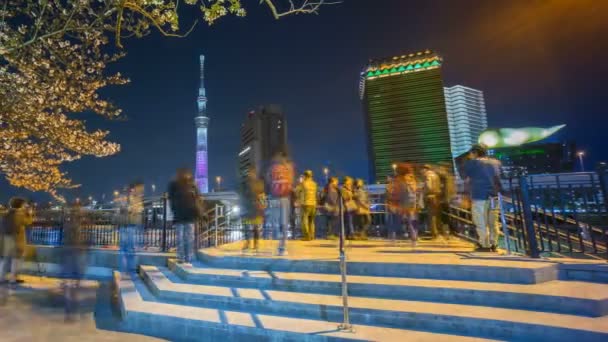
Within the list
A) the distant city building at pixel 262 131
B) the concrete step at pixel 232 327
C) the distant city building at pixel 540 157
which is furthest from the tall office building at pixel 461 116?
the concrete step at pixel 232 327

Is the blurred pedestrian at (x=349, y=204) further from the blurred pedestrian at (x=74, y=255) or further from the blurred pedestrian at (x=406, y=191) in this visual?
the blurred pedestrian at (x=74, y=255)

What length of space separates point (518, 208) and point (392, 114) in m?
119

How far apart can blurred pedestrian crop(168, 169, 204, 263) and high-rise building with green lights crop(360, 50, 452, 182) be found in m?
111

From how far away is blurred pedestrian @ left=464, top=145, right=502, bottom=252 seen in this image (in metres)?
5.96

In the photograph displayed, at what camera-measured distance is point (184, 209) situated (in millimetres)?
7145

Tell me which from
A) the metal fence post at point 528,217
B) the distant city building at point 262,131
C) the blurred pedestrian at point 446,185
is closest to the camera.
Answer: the metal fence post at point 528,217

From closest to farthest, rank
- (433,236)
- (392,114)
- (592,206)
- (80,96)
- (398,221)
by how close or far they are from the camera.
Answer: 1. (592,206)
2. (433,236)
3. (398,221)
4. (80,96)
5. (392,114)

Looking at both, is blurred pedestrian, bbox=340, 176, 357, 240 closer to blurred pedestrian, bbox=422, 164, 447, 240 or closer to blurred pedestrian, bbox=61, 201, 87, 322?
blurred pedestrian, bbox=422, 164, 447, 240

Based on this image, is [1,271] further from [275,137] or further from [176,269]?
[275,137]

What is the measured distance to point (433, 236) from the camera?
8.98m

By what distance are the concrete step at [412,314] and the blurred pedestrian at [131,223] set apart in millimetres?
3929

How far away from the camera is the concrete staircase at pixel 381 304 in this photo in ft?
11.7

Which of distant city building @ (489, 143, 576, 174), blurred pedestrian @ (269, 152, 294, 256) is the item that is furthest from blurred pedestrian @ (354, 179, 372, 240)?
distant city building @ (489, 143, 576, 174)

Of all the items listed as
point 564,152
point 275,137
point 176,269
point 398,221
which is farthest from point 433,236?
point 275,137
